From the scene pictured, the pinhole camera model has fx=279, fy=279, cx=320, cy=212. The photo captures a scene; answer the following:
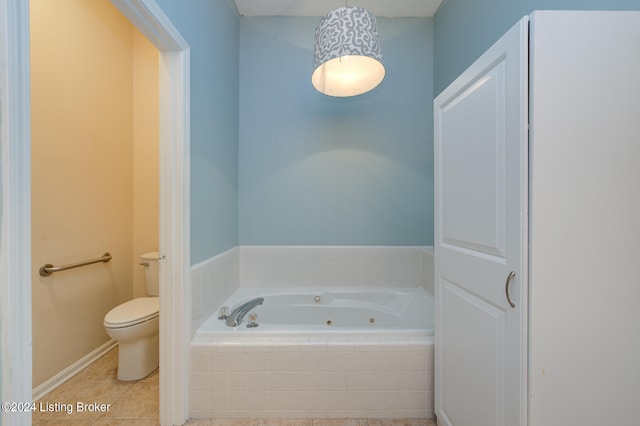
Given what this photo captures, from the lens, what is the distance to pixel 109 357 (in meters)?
2.13

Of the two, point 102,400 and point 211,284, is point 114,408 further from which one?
point 211,284

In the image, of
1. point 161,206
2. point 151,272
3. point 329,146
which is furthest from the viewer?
point 329,146

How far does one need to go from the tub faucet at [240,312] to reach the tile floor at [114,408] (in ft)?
1.62

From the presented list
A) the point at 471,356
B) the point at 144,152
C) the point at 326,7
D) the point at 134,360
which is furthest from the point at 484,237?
the point at 144,152

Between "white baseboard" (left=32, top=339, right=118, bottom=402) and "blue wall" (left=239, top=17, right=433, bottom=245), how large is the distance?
132 cm

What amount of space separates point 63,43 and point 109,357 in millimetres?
2255

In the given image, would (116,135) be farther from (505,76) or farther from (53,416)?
(505,76)

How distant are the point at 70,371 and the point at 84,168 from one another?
1.40 meters

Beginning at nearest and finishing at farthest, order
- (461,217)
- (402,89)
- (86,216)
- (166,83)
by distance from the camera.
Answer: (461,217) < (166,83) < (86,216) < (402,89)

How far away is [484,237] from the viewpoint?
995mm

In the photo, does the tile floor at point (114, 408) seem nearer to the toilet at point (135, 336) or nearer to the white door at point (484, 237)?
the toilet at point (135, 336)

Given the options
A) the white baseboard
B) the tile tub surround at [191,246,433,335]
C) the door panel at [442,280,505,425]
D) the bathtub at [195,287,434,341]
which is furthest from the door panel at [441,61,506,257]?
the white baseboard

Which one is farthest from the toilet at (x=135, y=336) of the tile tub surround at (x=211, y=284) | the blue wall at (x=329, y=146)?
the blue wall at (x=329, y=146)

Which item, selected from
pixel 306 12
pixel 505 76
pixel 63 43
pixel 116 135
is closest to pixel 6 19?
pixel 505 76
